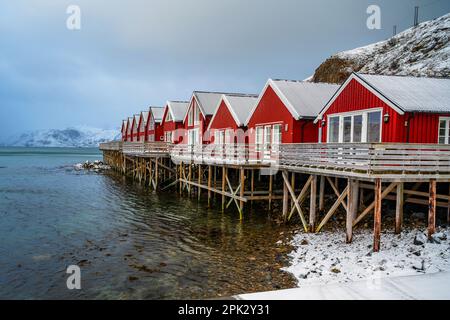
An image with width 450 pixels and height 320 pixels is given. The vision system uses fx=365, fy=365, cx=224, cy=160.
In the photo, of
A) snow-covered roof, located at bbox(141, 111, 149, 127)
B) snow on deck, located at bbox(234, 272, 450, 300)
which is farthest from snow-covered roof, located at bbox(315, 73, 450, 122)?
snow-covered roof, located at bbox(141, 111, 149, 127)

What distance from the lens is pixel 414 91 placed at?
51.1 feet

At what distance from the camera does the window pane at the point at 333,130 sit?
17516mm

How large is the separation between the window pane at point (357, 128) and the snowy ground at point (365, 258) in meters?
4.56

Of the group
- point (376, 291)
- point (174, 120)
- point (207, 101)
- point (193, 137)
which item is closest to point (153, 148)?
point (193, 137)

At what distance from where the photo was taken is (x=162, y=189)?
102 ft

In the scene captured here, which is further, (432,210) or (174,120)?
(174,120)

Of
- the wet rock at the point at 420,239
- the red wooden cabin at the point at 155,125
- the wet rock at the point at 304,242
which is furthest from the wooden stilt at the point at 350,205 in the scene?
the red wooden cabin at the point at 155,125

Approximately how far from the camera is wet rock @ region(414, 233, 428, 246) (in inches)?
437

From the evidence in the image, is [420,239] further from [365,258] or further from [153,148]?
[153,148]

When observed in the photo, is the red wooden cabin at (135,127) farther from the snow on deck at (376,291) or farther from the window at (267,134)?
the snow on deck at (376,291)

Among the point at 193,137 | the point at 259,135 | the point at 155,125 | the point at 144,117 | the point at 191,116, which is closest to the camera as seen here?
the point at 259,135

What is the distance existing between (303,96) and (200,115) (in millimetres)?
13350

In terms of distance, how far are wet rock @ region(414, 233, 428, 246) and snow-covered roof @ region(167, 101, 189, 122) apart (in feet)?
98.2
